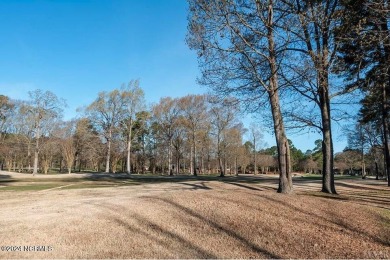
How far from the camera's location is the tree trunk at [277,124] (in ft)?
37.4

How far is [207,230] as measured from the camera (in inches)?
257

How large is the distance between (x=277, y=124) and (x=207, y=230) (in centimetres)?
645

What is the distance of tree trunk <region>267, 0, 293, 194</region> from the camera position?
11398mm

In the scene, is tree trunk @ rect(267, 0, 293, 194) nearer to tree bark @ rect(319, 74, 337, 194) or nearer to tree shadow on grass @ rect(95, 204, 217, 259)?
tree bark @ rect(319, 74, 337, 194)

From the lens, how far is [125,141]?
51.1 metres

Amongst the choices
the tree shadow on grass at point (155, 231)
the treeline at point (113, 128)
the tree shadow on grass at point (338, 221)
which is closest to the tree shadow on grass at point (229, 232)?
the tree shadow on grass at point (155, 231)

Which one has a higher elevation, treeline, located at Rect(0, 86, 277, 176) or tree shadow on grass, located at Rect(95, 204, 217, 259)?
treeline, located at Rect(0, 86, 277, 176)

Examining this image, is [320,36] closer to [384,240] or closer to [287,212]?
[287,212]

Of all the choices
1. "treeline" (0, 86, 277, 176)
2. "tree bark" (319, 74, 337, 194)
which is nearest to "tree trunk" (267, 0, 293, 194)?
"tree bark" (319, 74, 337, 194)

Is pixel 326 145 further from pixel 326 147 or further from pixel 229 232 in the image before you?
pixel 229 232

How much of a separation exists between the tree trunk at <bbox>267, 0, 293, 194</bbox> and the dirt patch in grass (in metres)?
2.71

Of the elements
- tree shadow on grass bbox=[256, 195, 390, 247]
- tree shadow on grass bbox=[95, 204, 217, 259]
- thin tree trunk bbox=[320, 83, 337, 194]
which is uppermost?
thin tree trunk bbox=[320, 83, 337, 194]

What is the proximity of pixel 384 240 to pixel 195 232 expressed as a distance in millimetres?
3605

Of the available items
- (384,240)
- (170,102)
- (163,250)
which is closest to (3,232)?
(163,250)
